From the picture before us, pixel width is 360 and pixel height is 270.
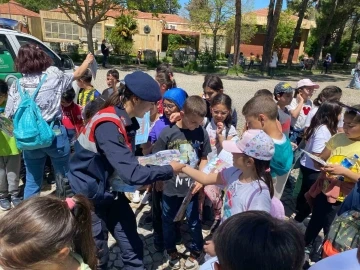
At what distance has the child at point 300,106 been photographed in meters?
4.31

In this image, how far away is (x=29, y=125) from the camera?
305 cm

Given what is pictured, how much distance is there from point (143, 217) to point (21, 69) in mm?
2156

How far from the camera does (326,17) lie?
24.4 meters

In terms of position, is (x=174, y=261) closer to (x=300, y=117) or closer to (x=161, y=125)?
(x=161, y=125)

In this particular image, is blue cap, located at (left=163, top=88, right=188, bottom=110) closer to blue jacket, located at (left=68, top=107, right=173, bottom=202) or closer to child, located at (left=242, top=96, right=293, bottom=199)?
child, located at (left=242, top=96, right=293, bottom=199)

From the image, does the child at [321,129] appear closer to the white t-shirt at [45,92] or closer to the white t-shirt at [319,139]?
the white t-shirt at [319,139]

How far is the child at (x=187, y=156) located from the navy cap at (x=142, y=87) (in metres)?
0.72

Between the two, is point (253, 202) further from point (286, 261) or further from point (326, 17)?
point (326, 17)

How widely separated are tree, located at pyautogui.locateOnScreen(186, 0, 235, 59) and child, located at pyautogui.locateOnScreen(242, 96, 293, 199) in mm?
29320

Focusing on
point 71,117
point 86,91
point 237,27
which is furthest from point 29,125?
point 237,27

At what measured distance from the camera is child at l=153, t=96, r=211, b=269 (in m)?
2.76

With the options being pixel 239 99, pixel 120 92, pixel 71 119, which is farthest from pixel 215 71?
pixel 120 92

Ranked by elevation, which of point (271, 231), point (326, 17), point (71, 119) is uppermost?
point (326, 17)

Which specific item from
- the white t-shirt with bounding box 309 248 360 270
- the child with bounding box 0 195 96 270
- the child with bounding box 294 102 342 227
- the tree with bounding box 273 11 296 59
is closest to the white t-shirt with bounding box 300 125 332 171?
the child with bounding box 294 102 342 227
